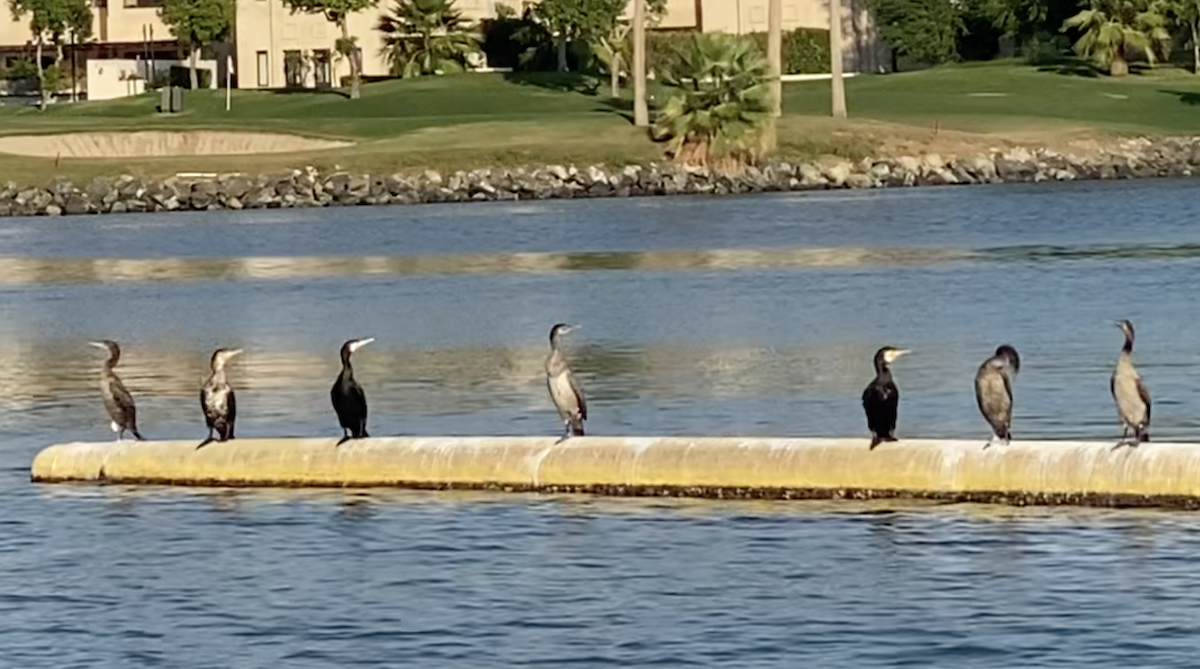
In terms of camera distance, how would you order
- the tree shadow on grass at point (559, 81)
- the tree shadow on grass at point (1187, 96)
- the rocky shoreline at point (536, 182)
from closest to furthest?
the rocky shoreline at point (536, 182)
the tree shadow on grass at point (1187, 96)
the tree shadow on grass at point (559, 81)

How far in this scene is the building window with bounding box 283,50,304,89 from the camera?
116 meters

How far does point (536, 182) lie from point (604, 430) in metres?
53.3

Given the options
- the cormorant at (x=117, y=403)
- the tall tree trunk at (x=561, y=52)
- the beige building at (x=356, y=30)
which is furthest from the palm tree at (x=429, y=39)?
the cormorant at (x=117, y=403)

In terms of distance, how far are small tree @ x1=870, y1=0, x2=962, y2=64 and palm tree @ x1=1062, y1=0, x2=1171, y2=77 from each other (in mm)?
7988

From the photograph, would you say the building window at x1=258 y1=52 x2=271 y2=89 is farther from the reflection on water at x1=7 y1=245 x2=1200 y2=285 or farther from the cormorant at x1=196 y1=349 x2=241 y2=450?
the cormorant at x1=196 y1=349 x2=241 y2=450

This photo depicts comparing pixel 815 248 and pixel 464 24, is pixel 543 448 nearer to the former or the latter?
pixel 815 248

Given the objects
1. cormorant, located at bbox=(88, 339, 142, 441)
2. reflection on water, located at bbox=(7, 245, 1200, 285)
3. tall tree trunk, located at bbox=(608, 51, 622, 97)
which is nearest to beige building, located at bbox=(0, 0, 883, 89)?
tall tree trunk, located at bbox=(608, 51, 622, 97)

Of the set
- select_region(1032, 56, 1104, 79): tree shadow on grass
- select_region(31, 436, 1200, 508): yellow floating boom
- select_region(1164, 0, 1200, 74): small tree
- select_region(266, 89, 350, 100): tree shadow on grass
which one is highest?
select_region(1164, 0, 1200, 74): small tree

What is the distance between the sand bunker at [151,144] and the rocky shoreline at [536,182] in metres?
5.02

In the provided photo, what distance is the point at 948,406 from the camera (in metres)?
29.4

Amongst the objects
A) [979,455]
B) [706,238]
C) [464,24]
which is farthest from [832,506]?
[464,24]

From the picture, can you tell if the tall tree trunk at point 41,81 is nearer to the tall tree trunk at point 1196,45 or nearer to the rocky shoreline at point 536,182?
the rocky shoreline at point 536,182

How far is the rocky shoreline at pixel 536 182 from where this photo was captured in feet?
266

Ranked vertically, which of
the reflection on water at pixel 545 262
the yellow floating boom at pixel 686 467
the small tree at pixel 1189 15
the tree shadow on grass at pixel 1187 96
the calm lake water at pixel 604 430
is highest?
the small tree at pixel 1189 15
